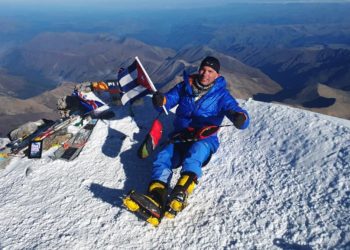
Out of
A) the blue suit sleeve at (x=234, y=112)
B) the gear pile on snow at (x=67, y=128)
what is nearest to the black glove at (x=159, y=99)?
the blue suit sleeve at (x=234, y=112)

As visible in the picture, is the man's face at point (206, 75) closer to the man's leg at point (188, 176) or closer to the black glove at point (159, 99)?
the black glove at point (159, 99)

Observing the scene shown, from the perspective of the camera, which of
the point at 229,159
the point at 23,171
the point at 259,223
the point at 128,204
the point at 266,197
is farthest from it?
the point at 23,171

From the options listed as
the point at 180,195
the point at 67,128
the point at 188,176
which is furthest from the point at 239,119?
the point at 67,128

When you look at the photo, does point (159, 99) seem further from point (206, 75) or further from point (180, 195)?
point (180, 195)

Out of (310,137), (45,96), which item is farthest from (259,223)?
(45,96)

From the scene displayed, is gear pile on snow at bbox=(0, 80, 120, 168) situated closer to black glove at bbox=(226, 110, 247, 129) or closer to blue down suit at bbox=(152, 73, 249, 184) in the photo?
blue down suit at bbox=(152, 73, 249, 184)

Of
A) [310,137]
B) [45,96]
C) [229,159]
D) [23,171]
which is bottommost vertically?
[45,96]

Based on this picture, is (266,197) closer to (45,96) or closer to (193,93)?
(193,93)
